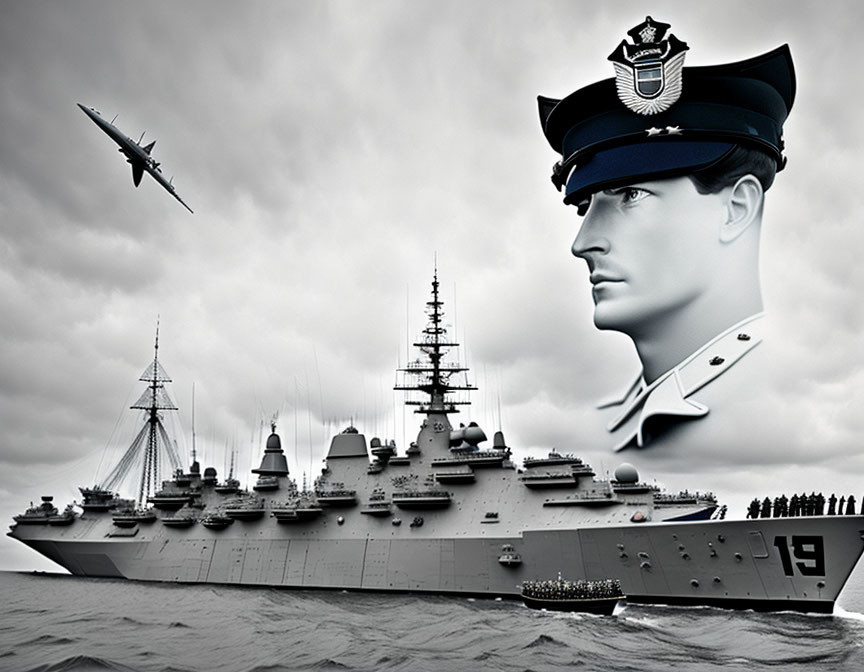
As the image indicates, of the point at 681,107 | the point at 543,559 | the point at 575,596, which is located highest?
the point at 681,107

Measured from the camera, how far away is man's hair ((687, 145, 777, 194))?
1838 cm

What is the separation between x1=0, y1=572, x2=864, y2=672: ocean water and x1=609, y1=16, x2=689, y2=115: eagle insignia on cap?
494 inches

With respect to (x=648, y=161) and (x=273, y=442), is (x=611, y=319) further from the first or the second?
(x=273, y=442)

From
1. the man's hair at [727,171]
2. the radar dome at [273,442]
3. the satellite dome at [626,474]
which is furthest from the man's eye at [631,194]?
the radar dome at [273,442]

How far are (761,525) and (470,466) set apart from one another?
965cm

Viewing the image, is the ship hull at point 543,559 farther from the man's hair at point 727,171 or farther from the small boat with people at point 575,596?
the man's hair at point 727,171

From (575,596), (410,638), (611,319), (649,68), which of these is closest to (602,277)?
(611,319)

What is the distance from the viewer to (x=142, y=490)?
39719mm

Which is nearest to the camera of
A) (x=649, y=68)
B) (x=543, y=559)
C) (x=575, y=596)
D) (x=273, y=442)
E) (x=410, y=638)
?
(x=410, y=638)

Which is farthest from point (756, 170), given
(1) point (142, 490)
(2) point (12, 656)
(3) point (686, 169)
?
(1) point (142, 490)

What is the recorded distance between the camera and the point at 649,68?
18.4 m

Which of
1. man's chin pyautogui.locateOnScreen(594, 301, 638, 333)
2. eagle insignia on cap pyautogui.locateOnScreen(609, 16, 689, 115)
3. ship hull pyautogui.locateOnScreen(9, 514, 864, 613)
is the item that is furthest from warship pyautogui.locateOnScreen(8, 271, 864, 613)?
eagle insignia on cap pyautogui.locateOnScreen(609, 16, 689, 115)

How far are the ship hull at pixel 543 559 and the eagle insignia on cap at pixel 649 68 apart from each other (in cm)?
1124

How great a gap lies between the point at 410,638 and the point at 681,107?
14.3 metres
